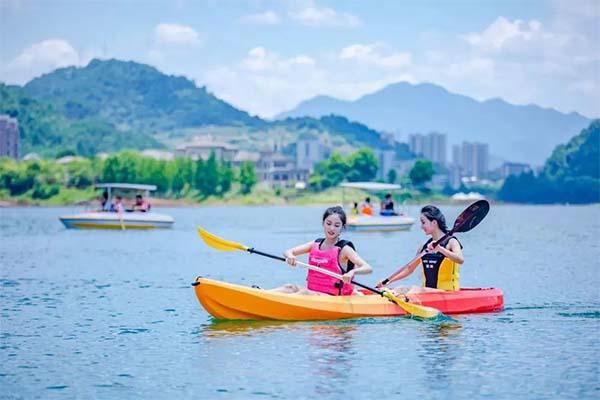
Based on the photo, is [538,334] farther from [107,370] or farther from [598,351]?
[107,370]

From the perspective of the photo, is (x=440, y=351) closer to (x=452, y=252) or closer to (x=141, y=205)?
(x=452, y=252)

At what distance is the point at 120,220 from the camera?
53.9 m

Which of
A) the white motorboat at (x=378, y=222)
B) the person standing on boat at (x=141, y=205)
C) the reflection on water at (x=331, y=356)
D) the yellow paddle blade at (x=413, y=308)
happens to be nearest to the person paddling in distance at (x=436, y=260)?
the yellow paddle blade at (x=413, y=308)

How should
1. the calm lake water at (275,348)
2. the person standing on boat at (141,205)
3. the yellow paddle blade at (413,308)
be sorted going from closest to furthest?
1. the calm lake water at (275,348)
2. the yellow paddle blade at (413,308)
3. the person standing on boat at (141,205)

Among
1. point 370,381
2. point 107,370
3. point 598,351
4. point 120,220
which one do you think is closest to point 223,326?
point 107,370

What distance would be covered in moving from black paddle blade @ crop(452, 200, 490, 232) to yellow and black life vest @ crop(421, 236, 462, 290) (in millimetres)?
727

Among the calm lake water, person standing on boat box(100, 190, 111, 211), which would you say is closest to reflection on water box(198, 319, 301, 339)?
the calm lake water

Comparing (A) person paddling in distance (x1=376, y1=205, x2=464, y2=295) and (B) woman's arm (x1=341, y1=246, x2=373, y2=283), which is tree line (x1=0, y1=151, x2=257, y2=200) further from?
(B) woman's arm (x1=341, y1=246, x2=373, y2=283)

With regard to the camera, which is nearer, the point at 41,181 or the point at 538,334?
the point at 538,334

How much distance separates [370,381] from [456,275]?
5.50 meters

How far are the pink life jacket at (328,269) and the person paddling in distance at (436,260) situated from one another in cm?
72

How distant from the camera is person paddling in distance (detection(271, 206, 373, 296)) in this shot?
53.5 feet

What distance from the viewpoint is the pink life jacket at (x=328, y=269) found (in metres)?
16.6

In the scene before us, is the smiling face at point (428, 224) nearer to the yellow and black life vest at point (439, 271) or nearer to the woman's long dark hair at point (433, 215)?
the woman's long dark hair at point (433, 215)
